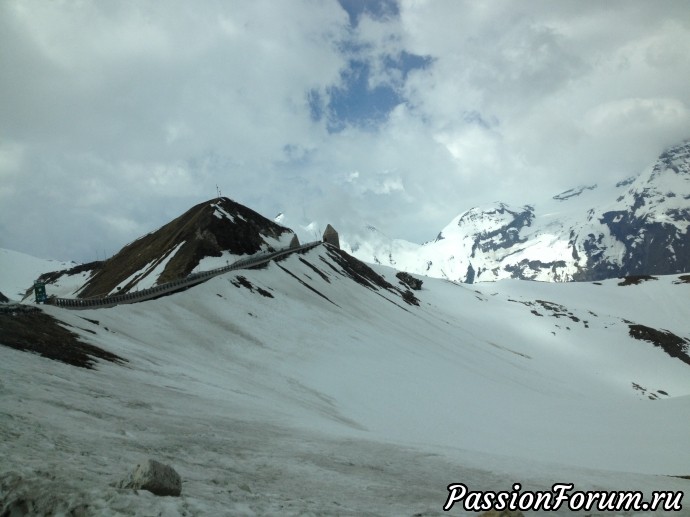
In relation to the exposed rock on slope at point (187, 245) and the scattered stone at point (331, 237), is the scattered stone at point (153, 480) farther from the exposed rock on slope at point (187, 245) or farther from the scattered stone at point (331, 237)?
the scattered stone at point (331, 237)

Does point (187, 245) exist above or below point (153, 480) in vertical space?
above

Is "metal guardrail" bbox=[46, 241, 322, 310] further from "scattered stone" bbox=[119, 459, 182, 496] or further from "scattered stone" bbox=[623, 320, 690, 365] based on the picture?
"scattered stone" bbox=[623, 320, 690, 365]

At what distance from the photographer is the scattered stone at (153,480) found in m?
7.25

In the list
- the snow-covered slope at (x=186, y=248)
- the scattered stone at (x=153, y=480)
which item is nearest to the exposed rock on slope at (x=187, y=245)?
the snow-covered slope at (x=186, y=248)

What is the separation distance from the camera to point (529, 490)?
44.4ft

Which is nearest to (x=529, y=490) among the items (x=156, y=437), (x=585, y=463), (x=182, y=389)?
(x=156, y=437)

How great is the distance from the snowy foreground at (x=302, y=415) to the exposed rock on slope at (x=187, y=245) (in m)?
12.8

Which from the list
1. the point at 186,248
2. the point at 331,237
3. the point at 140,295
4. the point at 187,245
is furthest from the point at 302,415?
the point at 331,237

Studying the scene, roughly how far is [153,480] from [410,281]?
127 meters

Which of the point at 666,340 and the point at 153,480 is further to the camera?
the point at 666,340

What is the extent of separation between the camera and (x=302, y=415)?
74.5 ft

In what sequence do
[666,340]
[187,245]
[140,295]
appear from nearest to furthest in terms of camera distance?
[140,295], [187,245], [666,340]

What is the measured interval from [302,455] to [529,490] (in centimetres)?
709

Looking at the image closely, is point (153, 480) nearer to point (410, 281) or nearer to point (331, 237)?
point (410, 281)
